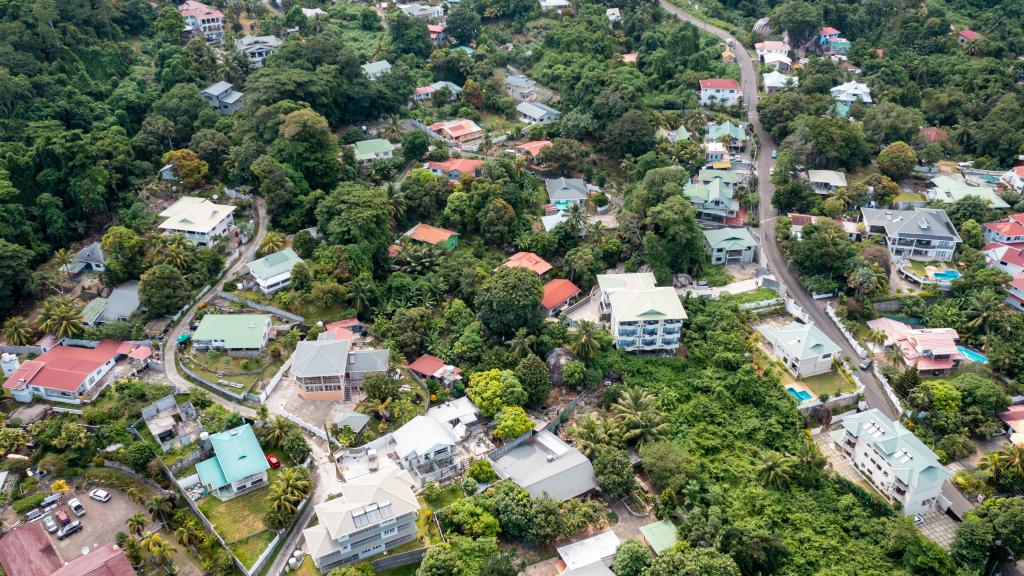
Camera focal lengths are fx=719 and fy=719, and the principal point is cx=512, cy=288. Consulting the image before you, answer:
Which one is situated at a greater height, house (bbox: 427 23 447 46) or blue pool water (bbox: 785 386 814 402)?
house (bbox: 427 23 447 46)

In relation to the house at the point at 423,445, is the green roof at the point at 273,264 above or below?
above

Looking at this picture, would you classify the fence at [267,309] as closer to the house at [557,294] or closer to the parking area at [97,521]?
the parking area at [97,521]

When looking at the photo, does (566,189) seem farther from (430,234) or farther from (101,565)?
(101,565)

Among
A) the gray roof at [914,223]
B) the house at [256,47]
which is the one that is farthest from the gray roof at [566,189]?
the house at [256,47]

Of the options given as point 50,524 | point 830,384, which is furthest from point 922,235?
point 50,524

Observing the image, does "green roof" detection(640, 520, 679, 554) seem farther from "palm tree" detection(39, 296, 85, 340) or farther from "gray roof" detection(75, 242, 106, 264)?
"gray roof" detection(75, 242, 106, 264)

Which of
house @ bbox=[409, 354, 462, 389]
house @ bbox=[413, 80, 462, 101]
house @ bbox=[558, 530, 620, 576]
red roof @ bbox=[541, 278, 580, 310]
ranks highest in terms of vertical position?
house @ bbox=[413, 80, 462, 101]

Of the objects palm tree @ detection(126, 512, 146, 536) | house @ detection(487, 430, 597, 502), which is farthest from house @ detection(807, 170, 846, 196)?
palm tree @ detection(126, 512, 146, 536)

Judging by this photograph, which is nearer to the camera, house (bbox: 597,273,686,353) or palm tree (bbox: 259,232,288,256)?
house (bbox: 597,273,686,353)
